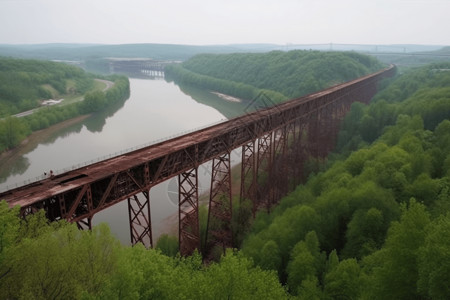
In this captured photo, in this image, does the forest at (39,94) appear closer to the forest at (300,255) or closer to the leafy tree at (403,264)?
the forest at (300,255)

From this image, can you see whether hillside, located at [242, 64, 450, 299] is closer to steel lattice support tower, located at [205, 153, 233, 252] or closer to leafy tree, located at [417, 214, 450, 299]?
leafy tree, located at [417, 214, 450, 299]

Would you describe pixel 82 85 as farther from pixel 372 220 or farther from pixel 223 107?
pixel 372 220

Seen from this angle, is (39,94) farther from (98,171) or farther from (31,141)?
(98,171)

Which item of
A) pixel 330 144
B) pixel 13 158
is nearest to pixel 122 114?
pixel 13 158

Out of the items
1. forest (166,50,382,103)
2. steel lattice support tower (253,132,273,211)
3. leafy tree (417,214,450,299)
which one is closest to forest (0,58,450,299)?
leafy tree (417,214,450,299)

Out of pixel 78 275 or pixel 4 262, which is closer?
pixel 4 262

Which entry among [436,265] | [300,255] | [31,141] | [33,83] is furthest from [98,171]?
[33,83]

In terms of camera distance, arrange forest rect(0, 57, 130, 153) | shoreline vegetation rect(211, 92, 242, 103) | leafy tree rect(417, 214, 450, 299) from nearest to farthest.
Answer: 1. leafy tree rect(417, 214, 450, 299)
2. forest rect(0, 57, 130, 153)
3. shoreline vegetation rect(211, 92, 242, 103)
